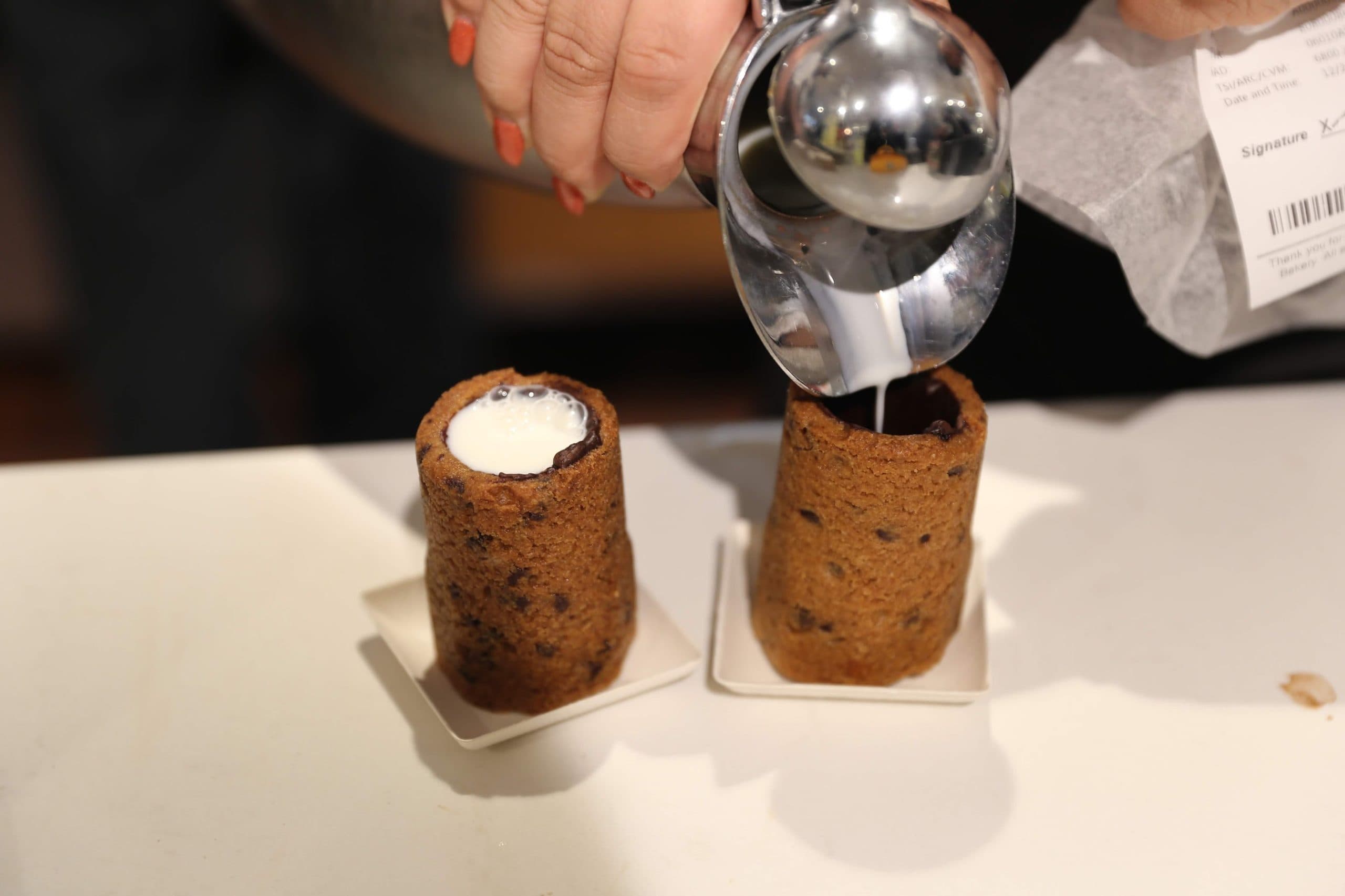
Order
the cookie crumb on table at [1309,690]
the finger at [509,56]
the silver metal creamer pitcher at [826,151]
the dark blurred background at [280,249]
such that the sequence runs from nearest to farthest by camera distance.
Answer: the silver metal creamer pitcher at [826,151]
the finger at [509,56]
the cookie crumb on table at [1309,690]
the dark blurred background at [280,249]

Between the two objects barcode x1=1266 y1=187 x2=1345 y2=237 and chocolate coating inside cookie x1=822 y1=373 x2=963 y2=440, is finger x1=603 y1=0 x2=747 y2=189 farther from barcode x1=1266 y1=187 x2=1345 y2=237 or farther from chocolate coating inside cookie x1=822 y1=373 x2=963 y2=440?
barcode x1=1266 y1=187 x2=1345 y2=237

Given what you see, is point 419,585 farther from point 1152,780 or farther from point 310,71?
point 1152,780

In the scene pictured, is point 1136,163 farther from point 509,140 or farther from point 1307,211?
point 509,140

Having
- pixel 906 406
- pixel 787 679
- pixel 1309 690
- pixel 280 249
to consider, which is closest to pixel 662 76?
pixel 906 406

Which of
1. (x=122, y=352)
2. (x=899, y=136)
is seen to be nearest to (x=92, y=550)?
(x=122, y=352)

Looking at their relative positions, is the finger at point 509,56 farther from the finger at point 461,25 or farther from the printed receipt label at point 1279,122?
the printed receipt label at point 1279,122

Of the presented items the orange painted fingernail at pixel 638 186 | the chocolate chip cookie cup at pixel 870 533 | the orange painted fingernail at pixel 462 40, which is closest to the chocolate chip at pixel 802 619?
the chocolate chip cookie cup at pixel 870 533
